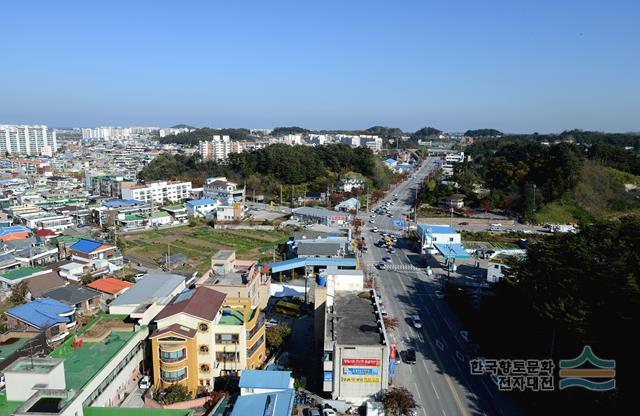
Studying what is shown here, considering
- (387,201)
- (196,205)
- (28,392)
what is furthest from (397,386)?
(387,201)

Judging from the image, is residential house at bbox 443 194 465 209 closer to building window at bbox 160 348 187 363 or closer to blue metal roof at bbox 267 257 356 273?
blue metal roof at bbox 267 257 356 273

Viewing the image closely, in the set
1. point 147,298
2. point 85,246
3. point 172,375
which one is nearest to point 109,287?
point 147,298


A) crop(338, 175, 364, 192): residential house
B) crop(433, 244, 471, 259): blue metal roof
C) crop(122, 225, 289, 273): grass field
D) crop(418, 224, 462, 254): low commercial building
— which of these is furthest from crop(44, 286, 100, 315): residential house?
crop(338, 175, 364, 192): residential house

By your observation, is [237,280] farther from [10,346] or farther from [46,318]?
[10,346]

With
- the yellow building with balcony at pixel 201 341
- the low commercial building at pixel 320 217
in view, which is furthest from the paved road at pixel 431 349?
the low commercial building at pixel 320 217

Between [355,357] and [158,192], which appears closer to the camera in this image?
[355,357]

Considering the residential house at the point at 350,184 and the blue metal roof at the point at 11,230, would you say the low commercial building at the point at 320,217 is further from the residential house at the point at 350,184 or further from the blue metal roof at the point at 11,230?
the blue metal roof at the point at 11,230
